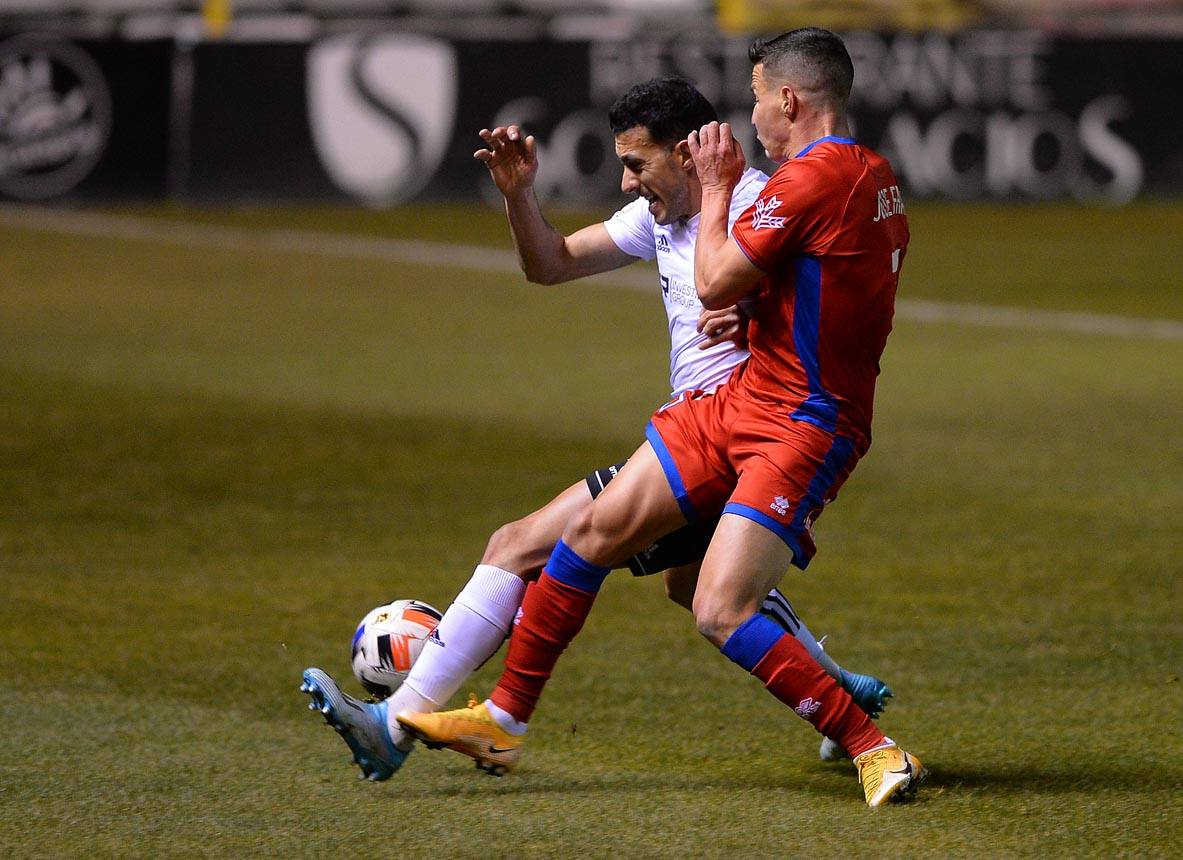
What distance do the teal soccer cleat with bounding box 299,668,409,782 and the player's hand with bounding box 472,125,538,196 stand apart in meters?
1.51

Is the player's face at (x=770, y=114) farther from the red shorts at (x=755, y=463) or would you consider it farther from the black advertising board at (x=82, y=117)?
the black advertising board at (x=82, y=117)

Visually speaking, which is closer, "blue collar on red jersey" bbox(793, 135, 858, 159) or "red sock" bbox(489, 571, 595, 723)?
"blue collar on red jersey" bbox(793, 135, 858, 159)

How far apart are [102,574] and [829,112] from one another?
4.00 m

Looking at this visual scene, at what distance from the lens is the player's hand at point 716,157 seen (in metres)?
4.72

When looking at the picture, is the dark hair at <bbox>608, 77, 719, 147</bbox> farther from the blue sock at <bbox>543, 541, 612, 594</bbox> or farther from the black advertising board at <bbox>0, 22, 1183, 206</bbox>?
the black advertising board at <bbox>0, 22, 1183, 206</bbox>

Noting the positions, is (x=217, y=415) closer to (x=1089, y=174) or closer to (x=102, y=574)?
(x=102, y=574)

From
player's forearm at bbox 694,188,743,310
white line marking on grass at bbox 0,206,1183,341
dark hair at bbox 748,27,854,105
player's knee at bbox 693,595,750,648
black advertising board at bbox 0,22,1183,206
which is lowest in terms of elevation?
white line marking on grass at bbox 0,206,1183,341

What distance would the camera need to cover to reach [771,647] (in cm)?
467

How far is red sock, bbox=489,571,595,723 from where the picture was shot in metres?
4.91

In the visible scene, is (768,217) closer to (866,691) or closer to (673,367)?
(673,367)

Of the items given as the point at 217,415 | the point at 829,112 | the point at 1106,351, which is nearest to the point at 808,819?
the point at 829,112

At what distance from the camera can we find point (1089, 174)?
2373 centimetres

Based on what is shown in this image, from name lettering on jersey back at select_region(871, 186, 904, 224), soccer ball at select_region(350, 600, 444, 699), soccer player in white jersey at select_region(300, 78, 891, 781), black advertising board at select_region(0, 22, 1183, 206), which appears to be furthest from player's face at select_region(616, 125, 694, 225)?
black advertising board at select_region(0, 22, 1183, 206)

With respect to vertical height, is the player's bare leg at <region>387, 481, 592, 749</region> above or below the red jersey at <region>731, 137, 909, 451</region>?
below
